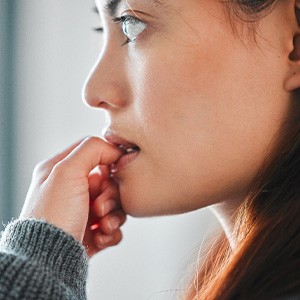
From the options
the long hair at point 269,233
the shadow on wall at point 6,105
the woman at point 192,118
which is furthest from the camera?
the shadow on wall at point 6,105

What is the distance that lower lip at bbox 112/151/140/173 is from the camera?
41.2 inches

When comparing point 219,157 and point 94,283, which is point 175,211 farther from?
point 94,283

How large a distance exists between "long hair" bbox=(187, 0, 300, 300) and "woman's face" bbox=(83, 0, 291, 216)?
0.08ft

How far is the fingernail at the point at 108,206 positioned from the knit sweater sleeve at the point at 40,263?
0.15 m

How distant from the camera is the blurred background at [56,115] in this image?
6.36 ft

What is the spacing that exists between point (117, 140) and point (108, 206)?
4.8 inches

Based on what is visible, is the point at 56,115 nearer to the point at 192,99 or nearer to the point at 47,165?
the point at 47,165

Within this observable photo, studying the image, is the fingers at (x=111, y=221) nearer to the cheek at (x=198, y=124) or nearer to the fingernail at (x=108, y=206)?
the fingernail at (x=108, y=206)

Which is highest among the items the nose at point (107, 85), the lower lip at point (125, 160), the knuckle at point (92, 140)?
the nose at point (107, 85)

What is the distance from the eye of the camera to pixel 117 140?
42.1 inches

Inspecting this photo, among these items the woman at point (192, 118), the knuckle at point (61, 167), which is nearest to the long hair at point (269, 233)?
the woman at point (192, 118)

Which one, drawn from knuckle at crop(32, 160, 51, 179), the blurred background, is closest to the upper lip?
knuckle at crop(32, 160, 51, 179)

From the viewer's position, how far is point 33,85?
6.42ft

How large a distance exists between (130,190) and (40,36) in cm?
101
